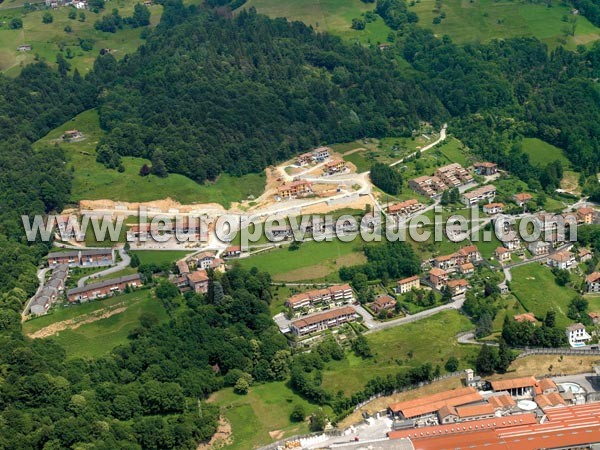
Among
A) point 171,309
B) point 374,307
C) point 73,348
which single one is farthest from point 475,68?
point 73,348

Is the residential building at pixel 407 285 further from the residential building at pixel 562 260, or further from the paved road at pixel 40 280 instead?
the paved road at pixel 40 280

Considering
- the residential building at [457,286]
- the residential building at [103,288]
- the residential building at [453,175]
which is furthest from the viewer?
the residential building at [453,175]

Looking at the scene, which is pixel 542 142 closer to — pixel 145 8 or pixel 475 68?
pixel 475 68

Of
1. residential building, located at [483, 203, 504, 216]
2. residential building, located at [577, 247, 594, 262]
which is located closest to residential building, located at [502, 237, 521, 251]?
residential building, located at [577, 247, 594, 262]

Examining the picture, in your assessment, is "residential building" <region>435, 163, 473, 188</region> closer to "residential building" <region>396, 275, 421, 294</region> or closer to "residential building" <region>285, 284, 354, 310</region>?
"residential building" <region>396, 275, 421, 294</region>

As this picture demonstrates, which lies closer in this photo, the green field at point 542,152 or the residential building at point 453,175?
the residential building at point 453,175

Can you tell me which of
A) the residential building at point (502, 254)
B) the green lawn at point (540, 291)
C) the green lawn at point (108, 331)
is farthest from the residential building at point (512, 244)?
the green lawn at point (108, 331)

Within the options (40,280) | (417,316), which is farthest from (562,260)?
(40,280)
